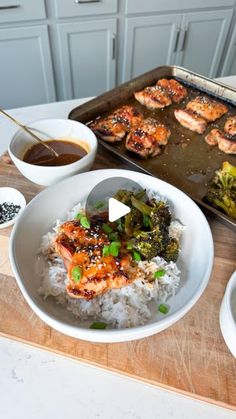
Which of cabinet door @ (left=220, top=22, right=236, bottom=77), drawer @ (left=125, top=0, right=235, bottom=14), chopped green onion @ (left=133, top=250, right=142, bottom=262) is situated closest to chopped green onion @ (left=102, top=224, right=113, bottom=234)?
chopped green onion @ (left=133, top=250, right=142, bottom=262)

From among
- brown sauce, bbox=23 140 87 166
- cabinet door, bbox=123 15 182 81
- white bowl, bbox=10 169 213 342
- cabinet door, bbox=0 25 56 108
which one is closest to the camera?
white bowl, bbox=10 169 213 342

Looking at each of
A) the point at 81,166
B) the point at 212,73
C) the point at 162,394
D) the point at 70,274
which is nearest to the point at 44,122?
the point at 81,166

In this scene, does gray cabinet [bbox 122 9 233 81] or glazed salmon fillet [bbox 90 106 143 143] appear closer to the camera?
glazed salmon fillet [bbox 90 106 143 143]

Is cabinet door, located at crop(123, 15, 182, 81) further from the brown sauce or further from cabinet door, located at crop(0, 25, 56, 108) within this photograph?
the brown sauce

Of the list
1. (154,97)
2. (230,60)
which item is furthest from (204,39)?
(154,97)

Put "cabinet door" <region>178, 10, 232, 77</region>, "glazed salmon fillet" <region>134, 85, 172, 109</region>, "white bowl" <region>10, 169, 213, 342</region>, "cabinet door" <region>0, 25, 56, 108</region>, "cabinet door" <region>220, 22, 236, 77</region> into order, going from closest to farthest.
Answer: "white bowl" <region>10, 169, 213, 342</region> → "glazed salmon fillet" <region>134, 85, 172, 109</region> → "cabinet door" <region>0, 25, 56, 108</region> → "cabinet door" <region>178, 10, 232, 77</region> → "cabinet door" <region>220, 22, 236, 77</region>
